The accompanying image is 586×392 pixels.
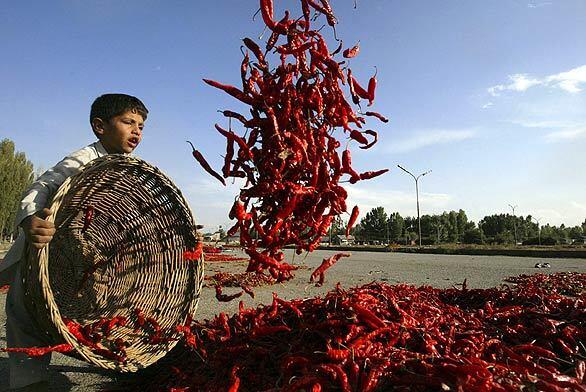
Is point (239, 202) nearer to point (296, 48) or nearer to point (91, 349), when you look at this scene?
point (296, 48)

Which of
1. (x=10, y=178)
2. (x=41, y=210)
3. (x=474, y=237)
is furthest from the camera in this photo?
(x=474, y=237)

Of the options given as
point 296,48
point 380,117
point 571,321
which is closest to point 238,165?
point 296,48

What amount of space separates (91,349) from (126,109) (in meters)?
2.13

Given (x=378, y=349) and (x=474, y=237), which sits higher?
(x=474, y=237)

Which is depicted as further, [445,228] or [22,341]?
[445,228]

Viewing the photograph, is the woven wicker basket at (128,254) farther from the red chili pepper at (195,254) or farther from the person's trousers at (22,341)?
the person's trousers at (22,341)

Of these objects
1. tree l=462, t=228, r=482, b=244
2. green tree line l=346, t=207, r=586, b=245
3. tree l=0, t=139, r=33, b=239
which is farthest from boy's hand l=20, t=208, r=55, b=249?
green tree line l=346, t=207, r=586, b=245

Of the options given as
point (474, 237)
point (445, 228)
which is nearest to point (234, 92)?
point (474, 237)

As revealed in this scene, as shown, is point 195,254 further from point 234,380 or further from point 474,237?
point 474,237

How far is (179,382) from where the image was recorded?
339cm

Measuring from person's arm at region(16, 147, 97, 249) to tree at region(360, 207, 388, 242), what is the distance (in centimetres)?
9376

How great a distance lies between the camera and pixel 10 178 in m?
47.4

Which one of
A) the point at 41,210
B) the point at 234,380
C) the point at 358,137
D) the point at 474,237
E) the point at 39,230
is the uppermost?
the point at 474,237

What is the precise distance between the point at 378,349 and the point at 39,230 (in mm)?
2541
